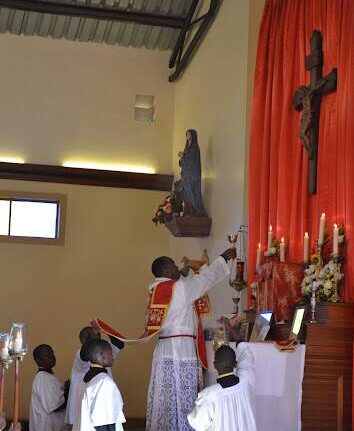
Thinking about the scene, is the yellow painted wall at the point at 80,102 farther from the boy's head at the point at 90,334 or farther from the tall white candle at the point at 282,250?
the tall white candle at the point at 282,250

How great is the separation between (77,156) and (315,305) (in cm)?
679

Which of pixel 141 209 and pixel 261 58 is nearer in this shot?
pixel 261 58

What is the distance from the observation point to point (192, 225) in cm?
948

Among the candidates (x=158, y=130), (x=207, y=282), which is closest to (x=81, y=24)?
(x=158, y=130)

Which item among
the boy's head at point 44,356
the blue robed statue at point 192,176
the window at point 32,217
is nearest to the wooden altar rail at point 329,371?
the boy's head at point 44,356

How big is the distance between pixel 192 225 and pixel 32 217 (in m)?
3.15

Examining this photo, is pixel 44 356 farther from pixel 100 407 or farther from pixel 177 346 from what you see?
pixel 100 407

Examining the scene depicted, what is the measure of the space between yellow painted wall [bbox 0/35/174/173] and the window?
0.58 m

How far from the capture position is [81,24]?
11.6 m

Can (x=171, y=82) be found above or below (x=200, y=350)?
above

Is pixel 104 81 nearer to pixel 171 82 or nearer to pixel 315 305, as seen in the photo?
pixel 171 82

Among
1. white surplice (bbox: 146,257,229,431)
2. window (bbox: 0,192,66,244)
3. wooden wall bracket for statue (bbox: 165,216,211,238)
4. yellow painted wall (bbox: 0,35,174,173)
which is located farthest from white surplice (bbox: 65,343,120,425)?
yellow painted wall (bbox: 0,35,174,173)

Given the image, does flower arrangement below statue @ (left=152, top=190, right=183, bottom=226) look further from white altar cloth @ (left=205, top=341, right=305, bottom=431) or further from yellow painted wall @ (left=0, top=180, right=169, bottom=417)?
white altar cloth @ (left=205, top=341, right=305, bottom=431)

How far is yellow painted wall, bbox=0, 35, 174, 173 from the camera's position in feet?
38.1
